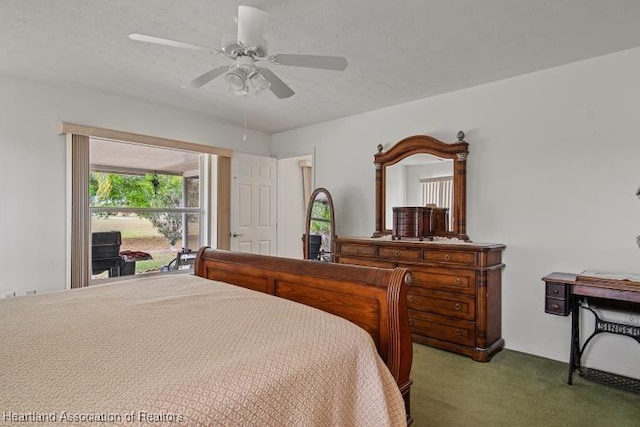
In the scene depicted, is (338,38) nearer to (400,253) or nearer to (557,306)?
(400,253)

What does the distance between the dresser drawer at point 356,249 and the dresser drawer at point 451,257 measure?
0.59 metres

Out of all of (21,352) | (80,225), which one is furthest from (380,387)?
Answer: (80,225)

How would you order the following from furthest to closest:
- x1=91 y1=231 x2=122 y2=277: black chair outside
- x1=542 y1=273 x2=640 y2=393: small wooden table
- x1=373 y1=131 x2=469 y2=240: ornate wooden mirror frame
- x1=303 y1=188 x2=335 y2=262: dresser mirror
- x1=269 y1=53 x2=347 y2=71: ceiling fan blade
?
x1=303 y1=188 x2=335 y2=262: dresser mirror → x1=91 y1=231 x2=122 y2=277: black chair outside → x1=373 y1=131 x2=469 y2=240: ornate wooden mirror frame → x1=542 y1=273 x2=640 y2=393: small wooden table → x1=269 y1=53 x2=347 y2=71: ceiling fan blade

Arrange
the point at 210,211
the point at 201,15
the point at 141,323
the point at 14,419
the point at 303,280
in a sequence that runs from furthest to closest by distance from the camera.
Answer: the point at 210,211, the point at 201,15, the point at 303,280, the point at 141,323, the point at 14,419

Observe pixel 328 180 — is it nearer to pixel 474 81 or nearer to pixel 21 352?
pixel 474 81

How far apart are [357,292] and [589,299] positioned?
2.21m

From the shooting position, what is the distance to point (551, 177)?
305cm

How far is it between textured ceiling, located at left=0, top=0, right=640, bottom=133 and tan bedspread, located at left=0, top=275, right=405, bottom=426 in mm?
1774

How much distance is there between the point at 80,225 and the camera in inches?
141

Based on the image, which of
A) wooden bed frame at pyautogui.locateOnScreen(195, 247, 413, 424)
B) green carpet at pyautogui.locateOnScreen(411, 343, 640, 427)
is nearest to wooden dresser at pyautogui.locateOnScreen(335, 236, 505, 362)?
green carpet at pyautogui.locateOnScreen(411, 343, 640, 427)

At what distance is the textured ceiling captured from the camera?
218cm

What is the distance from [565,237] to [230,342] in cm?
293

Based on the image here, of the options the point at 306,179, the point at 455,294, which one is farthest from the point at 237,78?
the point at 306,179

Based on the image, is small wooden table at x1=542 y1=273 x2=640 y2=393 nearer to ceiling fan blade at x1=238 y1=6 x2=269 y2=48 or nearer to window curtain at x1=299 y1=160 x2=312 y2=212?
ceiling fan blade at x1=238 y1=6 x2=269 y2=48
